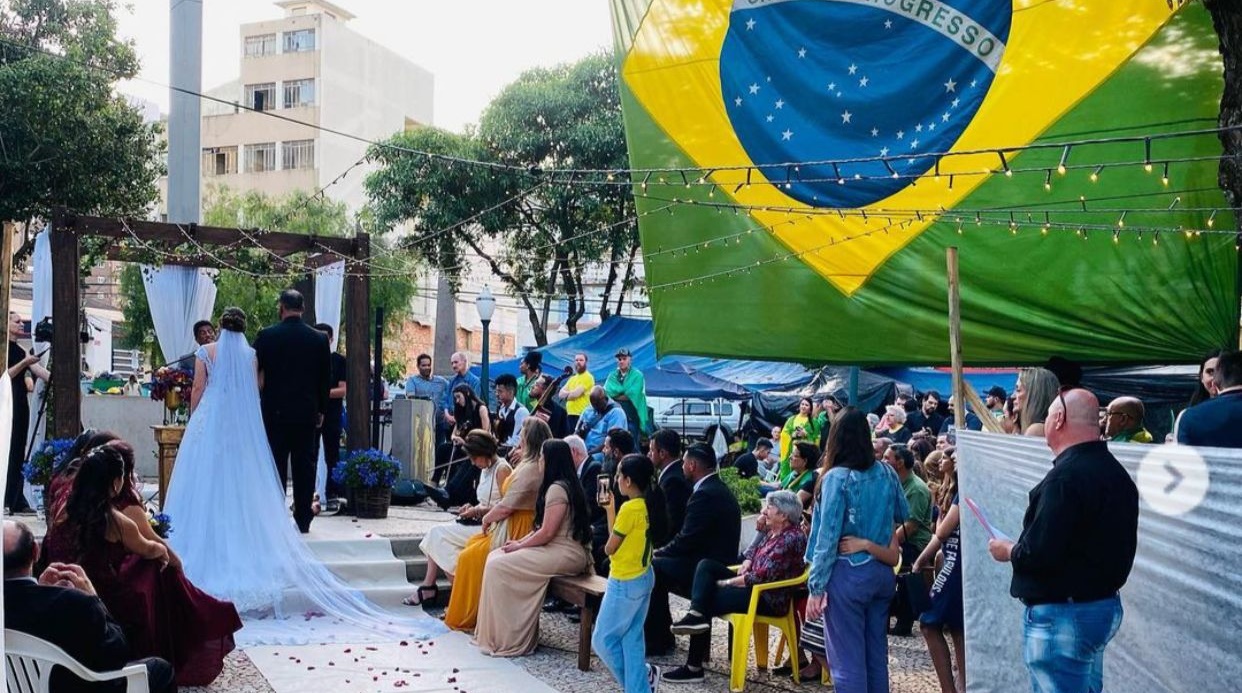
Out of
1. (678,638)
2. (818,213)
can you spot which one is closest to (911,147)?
(818,213)

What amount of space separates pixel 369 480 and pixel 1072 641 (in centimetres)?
830

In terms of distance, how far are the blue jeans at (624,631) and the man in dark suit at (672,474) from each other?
132 centimetres

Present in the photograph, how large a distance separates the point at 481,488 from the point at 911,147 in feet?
14.5

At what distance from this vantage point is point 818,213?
392 inches

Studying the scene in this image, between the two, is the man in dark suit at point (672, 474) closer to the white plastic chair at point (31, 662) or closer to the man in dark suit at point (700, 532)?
the man in dark suit at point (700, 532)

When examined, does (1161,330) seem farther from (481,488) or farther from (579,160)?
(579,160)

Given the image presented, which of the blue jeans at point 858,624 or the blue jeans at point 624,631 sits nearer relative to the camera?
the blue jeans at point 858,624

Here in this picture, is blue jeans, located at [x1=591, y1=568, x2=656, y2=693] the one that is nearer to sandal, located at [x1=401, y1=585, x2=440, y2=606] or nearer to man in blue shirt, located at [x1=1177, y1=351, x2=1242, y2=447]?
man in blue shirt, located at [x1=1177, y1=351, x2=1242, y2=447]

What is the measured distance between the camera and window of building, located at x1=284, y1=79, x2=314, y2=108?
157 ft

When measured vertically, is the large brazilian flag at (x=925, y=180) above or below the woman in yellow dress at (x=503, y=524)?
Answer: above

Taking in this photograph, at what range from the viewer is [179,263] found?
14.3 meters

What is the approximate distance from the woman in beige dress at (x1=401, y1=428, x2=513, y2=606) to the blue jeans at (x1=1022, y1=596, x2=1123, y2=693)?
562cm

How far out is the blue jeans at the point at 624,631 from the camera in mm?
6871

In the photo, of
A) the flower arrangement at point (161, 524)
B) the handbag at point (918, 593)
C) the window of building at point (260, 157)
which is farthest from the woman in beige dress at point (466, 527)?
the window of building at point (260, 157)
